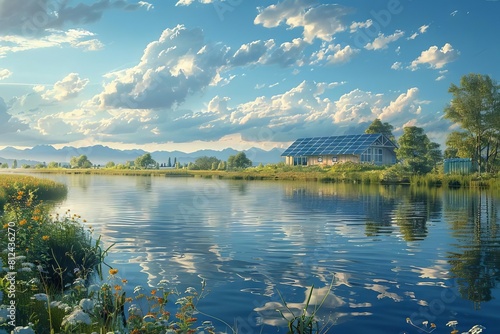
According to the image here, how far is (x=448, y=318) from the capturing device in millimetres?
9516

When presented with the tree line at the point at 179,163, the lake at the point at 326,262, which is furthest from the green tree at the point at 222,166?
the lake at the point at 326,262

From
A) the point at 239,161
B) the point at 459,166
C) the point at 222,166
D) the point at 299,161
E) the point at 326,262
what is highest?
the point at 239,161

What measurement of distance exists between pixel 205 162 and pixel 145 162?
2463 centimetres

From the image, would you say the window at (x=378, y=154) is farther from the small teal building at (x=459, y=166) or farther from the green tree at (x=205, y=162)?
the green tree at (x=205, y=162)

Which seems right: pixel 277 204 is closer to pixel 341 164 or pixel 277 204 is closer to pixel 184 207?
pixel 184 207

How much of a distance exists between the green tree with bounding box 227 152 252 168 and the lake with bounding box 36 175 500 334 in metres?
81.8

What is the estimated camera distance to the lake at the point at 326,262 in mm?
9844

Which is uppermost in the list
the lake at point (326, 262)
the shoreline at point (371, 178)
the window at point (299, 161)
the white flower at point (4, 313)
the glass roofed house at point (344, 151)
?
the glass roofed house at point (344, 151)

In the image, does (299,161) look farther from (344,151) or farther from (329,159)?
(344,151)

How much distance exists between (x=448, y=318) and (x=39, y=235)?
31.6ft

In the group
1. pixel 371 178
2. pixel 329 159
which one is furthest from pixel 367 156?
pixel 371 178

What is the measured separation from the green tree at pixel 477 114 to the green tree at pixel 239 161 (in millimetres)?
53143

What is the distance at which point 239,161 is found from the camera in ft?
364

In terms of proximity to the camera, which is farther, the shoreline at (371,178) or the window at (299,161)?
the window at (299,161)
